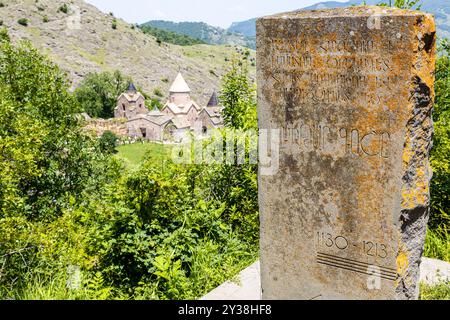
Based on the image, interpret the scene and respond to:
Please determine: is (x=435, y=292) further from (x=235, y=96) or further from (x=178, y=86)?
(x=178, y=86)

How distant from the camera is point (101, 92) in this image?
242ft

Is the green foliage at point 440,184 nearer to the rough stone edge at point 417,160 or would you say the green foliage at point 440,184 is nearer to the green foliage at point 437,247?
the green foliage at point 437,247

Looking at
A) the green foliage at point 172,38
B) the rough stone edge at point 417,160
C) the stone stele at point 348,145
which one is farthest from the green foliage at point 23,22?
the rough stone edge at point 417,160

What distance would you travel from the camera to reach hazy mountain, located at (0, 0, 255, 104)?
83.8 meters

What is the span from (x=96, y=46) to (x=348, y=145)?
96.6m

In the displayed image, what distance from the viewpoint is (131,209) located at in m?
5.57

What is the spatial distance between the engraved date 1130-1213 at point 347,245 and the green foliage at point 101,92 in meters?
70.1

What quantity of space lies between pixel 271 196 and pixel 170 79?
9344cm

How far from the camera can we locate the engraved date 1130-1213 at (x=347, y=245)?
12.2 ft

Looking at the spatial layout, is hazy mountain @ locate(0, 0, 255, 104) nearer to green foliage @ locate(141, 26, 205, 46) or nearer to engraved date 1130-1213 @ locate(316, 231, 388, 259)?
green foliage @ locate(141, 26, 205, 46)

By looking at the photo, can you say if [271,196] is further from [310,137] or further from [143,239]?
[143,239]

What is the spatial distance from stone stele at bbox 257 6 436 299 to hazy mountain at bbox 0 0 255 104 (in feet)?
255

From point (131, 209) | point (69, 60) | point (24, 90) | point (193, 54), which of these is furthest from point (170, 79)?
point (131, 209)

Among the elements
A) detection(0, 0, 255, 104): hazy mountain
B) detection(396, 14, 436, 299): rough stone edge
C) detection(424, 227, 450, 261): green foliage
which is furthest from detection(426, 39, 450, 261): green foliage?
detection(0, 0, 255, 104): hazy mountain
